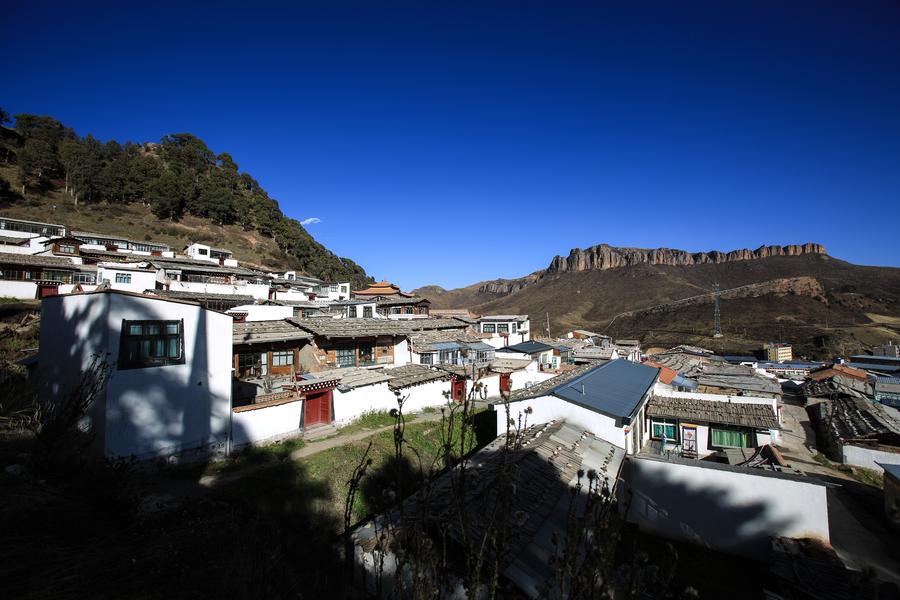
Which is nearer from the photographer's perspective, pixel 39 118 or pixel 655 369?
pixel 655 369

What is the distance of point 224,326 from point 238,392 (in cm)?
501

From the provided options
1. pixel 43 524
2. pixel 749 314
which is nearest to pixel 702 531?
pixel 43 524

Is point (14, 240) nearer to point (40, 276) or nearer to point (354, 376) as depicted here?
point (40, 276)

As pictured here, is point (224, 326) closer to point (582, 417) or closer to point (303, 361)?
point (303, 361)

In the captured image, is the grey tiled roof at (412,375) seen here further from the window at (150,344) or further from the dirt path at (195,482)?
the window at (150,344)

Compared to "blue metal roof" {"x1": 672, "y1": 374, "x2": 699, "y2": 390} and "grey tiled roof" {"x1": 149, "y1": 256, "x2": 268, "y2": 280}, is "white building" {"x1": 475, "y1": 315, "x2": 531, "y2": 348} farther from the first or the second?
"grey tiled roof" {"x1": 149, "y1": 256, "x2": 268, "y2": 280}

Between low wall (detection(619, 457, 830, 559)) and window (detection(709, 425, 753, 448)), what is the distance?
6572mm

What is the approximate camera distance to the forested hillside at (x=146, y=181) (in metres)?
53.0

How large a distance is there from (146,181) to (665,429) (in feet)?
256

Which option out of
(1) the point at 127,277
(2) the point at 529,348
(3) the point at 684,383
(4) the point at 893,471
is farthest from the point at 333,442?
(1) the point at 127,277

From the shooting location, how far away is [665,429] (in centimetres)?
1691

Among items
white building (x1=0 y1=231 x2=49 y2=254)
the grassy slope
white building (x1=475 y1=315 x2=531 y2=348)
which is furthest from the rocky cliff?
white building (x1=0 y1=231 x2=49 y2=254)

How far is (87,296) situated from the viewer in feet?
35.6

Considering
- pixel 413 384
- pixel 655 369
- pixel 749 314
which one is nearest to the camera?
pixel 413 384
